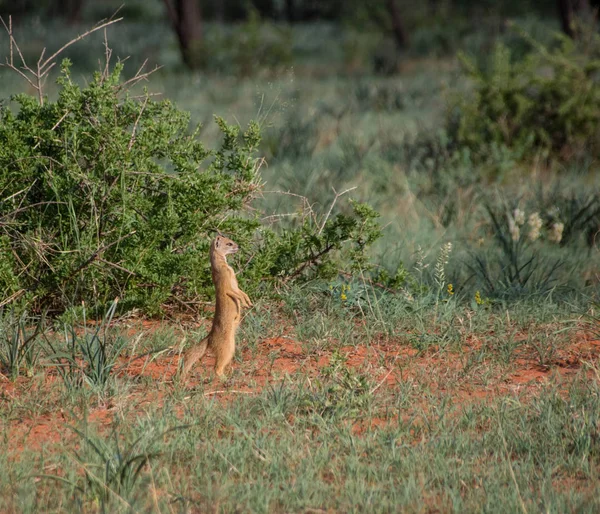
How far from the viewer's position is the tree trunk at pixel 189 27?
1878cm

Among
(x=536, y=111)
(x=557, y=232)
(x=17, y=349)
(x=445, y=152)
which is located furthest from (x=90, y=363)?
(x=536, y=111)

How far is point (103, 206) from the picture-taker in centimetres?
452

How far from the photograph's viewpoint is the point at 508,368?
3988mm

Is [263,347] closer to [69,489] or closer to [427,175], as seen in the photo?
[69,489]

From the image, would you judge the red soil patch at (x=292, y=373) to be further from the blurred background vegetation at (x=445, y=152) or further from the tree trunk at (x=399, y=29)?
the tree trunk at (x=399, y=29)

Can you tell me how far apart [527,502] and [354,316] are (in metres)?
1.92

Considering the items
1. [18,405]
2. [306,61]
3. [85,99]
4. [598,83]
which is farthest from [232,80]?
[18,405]

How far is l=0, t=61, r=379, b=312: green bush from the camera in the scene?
4.41 meters

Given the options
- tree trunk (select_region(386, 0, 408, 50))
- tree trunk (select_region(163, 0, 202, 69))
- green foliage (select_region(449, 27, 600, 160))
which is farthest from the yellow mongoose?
tree trunk (select_region(386, 0, 408, 50))

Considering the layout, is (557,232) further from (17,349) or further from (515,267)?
(17,349)

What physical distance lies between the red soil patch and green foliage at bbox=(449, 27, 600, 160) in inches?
194

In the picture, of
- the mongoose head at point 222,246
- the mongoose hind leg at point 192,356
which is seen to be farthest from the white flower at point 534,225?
the mongoose hind leg at point 192,356

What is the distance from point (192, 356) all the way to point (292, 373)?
479mm

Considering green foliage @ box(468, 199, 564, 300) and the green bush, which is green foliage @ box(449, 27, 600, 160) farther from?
the green bush
